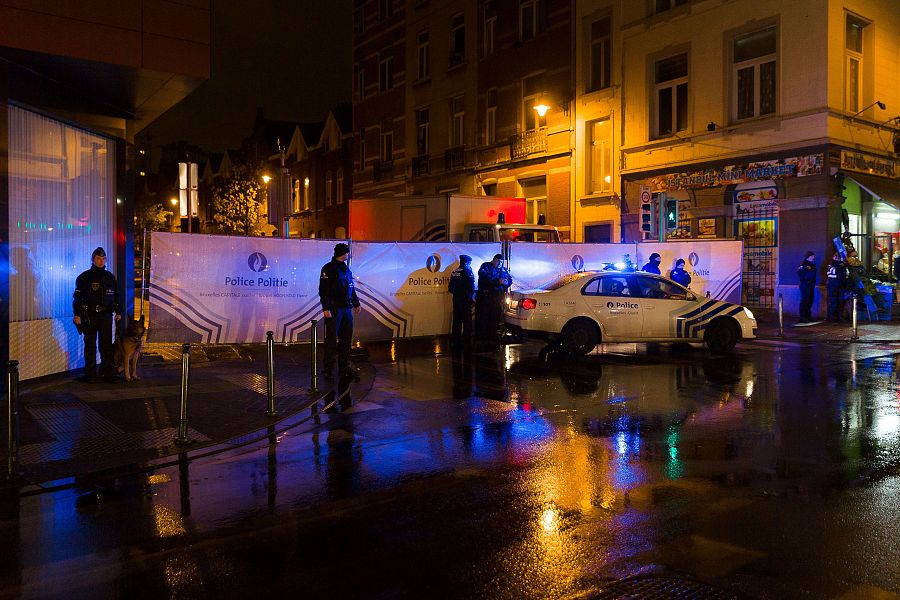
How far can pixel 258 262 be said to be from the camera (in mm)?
13672

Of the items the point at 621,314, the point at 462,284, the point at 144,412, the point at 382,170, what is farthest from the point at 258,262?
the point at 382,170

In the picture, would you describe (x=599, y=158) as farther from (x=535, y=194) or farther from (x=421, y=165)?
(x=421, y=165)

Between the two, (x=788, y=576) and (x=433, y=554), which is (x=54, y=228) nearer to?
(x=433, y=554)

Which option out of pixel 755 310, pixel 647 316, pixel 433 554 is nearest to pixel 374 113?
pixel 755 310

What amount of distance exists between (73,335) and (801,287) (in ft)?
55.1

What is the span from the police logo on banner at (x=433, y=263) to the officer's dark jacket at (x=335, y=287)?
4.64m

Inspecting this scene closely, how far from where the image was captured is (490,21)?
3069cm

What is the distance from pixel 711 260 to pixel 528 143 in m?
11.1

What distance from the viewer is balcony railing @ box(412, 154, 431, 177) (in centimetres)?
3400

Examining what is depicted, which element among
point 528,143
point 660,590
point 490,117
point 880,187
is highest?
point 490,117

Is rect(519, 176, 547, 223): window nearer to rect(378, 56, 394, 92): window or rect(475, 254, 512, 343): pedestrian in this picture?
rect(378, 56, 394, 92): window

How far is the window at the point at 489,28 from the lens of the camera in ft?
99.8

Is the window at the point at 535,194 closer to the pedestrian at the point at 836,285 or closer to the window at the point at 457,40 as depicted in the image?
the window at the point at 457,40

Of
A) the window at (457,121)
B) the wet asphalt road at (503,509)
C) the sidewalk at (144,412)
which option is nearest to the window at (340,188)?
the window at (457,121)
